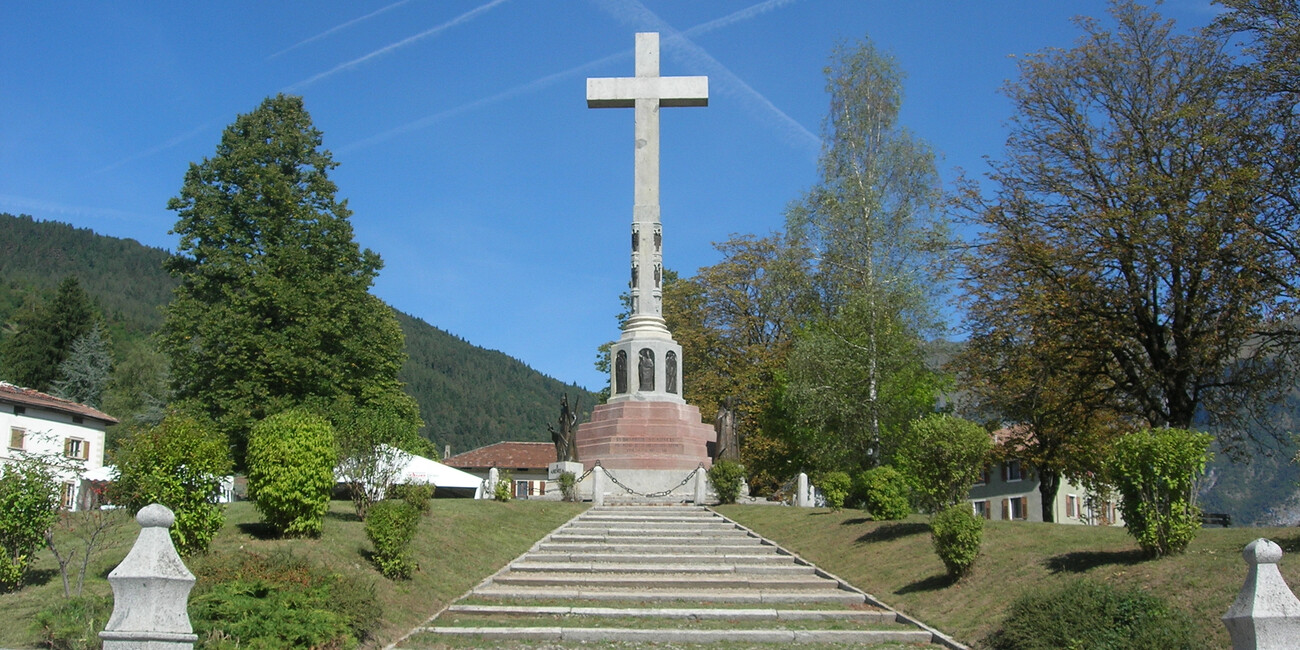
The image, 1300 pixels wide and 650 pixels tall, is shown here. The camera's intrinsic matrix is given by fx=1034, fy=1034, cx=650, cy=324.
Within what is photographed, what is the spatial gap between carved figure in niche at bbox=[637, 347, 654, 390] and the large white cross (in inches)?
66.7

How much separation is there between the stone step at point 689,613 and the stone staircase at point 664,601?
0.01 m

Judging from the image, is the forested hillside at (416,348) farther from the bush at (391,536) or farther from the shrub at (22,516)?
the shrub at (22,516)

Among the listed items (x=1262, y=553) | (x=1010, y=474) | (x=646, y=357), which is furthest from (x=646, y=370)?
(x=1010, y=474)

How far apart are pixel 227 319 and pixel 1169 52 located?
2565 cm

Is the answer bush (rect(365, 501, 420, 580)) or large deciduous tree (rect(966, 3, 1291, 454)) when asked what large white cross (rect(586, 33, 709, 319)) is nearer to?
large deciduous tree (rect(966, 3, 1291, 454))

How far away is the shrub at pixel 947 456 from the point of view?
16.5 metres

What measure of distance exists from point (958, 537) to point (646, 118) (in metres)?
22.1

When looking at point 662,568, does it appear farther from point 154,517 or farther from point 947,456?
point 154,517

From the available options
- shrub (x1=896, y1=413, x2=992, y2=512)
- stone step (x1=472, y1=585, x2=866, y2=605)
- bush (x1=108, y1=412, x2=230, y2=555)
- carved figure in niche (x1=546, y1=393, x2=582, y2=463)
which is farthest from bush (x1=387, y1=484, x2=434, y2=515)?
carved figure in niche (x1=546, y1=393, x2=582, y2=463)

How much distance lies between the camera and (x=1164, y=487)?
12188 millimetres

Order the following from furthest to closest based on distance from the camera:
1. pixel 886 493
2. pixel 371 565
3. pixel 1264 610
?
1. pixel 886 493
2. pixel 371 565
3. pixel 1264 610

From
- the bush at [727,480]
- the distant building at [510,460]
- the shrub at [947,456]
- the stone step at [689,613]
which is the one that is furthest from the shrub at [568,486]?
the distant building at [510,460]

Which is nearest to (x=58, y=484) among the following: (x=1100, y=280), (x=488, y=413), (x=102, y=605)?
(x=102, y=605)

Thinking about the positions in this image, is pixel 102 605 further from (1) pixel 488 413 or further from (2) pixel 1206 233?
(1) pixel 488 413
